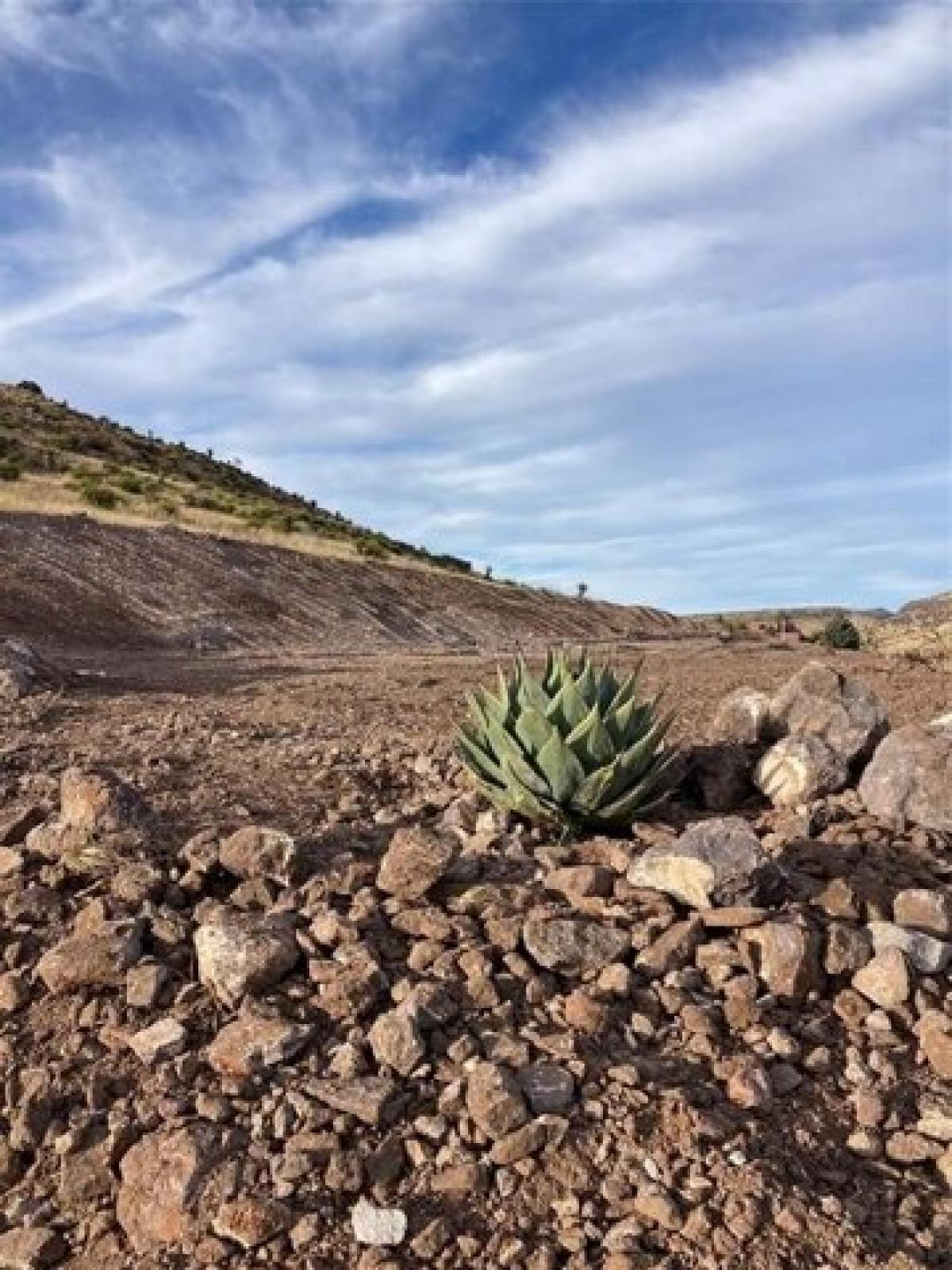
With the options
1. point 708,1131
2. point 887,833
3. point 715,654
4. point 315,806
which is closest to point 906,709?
point 887,833

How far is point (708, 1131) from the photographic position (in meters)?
3.32

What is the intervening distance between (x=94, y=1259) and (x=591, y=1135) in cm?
126

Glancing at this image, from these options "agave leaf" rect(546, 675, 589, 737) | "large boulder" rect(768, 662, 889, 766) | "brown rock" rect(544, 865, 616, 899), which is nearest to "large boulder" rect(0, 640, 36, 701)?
"agave leaf" rect(546, 675, 589, 737)

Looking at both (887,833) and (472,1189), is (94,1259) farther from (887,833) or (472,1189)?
(887,833)

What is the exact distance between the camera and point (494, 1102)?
10.9ft

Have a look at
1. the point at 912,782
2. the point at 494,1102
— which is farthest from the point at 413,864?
the point at 912,782

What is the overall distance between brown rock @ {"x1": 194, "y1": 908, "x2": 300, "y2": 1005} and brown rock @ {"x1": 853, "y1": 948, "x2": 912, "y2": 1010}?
5.93ft

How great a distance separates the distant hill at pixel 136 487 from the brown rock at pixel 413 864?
30.4 meters

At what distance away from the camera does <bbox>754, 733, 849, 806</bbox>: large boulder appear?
18.5 feet

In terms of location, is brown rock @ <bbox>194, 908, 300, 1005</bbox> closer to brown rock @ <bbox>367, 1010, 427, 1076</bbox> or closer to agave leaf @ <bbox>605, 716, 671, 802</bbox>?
brown rock @ <bbox>367, 1010, 427, 1076</bbox>

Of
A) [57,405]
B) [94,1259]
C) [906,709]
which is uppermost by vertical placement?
[57,405]

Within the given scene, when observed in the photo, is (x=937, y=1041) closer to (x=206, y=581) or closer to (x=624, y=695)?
(x=624, y=695)

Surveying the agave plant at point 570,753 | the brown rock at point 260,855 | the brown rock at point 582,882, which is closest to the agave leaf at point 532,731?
the agave plant at point 570,753

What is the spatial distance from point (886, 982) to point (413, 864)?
5.17 feet
